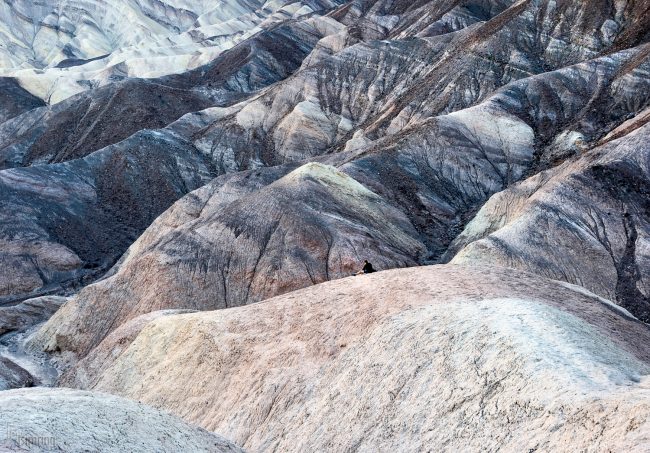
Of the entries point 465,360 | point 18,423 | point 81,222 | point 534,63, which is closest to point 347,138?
point 534,63

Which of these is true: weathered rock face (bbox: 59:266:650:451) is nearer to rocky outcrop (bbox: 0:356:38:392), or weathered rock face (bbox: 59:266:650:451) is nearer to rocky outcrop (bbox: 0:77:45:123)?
rocky outcrop (bbox: 0:356:38:392)

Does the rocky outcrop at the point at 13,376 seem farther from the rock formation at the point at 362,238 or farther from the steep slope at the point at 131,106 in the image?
the steep slope at the point at 131,106

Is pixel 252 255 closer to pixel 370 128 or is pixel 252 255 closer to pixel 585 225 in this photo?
pixel 585 225

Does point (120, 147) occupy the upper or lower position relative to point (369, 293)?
lower

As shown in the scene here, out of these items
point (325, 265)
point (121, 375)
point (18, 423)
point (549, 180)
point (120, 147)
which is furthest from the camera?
point (120, 147)

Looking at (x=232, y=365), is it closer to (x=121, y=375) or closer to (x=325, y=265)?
(x=121, y=375)
